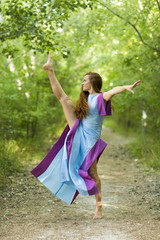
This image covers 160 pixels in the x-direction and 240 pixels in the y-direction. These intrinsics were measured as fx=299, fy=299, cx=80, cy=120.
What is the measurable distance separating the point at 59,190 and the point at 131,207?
1.34 metres

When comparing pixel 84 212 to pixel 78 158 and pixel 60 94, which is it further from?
pixel 60 94

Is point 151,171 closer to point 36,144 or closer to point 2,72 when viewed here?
point 36,144

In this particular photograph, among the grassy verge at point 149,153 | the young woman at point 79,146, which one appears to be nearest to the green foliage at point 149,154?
the grassy verge at point 149,153

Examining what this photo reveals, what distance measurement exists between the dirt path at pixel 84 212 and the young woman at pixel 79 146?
0.38m

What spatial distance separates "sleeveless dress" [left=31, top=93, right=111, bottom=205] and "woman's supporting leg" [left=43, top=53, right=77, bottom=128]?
10cm

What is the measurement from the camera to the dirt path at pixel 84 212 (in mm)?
3395

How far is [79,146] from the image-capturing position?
3920 mm

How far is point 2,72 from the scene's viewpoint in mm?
8281

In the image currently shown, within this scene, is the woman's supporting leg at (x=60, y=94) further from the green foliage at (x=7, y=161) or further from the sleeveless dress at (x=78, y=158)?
the green foliage at (x=7, y=161)

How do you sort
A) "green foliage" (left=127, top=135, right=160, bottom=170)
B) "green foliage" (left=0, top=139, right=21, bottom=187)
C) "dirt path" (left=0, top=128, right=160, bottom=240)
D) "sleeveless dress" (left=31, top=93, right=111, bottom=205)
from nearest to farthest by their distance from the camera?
"dirt path" (left=0, top=128, right=160, bottom=240) < "sleeveless dress" (left=31, top=93, right=111, bottom=205) < "green foliage" (left=0, top=139, right=21, bottom=187) < "green foliage" (left=127, top=135, right=160, bottom=170)

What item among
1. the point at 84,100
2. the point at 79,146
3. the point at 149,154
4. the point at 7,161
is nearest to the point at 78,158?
the point at 79,146

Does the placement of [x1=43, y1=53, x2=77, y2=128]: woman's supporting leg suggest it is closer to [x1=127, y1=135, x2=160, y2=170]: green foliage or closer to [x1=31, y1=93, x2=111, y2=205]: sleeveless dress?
[x1=31, y1=93, x2=111, y2=205]: sleeveless dress

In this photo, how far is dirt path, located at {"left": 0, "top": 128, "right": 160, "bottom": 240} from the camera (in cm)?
339

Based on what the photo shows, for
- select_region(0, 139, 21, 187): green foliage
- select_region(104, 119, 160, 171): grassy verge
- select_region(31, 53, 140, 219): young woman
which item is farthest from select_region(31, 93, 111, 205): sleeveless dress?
select_region(104, 119, 160, 171): grassy verge
